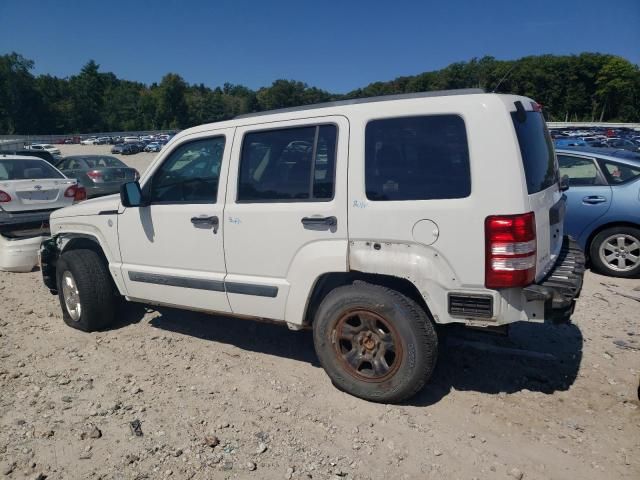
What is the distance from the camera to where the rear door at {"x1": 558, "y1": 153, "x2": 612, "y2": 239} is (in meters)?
6.33

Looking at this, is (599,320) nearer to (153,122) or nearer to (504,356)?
(504,356)

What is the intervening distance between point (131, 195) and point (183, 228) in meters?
0.58

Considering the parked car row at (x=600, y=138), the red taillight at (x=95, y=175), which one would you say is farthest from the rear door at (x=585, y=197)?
the red taillight at (x=95, y=175)

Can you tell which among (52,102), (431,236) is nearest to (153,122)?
(52,102)

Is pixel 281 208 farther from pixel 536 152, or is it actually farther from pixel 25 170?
pixel 25 170

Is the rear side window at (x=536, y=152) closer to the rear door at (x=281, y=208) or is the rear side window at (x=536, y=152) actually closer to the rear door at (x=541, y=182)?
the rear door at (x=541, y=182)

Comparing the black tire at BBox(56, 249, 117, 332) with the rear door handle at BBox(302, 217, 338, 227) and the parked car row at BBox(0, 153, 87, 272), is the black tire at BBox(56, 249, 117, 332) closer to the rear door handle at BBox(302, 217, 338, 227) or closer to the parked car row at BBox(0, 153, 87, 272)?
the rear door handle at BBox(302, 217, 338, 227)

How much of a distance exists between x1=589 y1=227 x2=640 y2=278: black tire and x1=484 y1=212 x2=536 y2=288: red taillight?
426 centimetres

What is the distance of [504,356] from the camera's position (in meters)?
4.11

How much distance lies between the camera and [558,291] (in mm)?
2959

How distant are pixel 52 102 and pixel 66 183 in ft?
373

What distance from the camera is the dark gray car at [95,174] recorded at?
14.3 m

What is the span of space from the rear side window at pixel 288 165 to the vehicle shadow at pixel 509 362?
1420 millimetres

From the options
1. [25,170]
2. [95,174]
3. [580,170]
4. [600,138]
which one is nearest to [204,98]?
[600,138]
